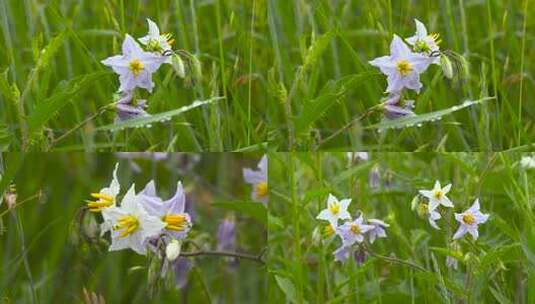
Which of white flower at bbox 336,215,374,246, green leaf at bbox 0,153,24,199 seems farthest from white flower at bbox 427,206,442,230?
green leaf at bbox 0,153,24,199

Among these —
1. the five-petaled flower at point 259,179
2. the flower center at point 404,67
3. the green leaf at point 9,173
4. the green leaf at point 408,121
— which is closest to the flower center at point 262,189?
the five-petaled flower at point 259,179

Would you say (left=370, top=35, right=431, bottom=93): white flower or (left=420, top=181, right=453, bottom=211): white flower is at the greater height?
(left=370, top=35, right=431, bottom=93): white flower

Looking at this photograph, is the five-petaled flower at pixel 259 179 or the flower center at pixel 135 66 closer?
the flower center at pixel 135 66

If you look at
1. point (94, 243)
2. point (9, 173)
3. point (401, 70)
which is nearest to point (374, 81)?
point (401, 70)

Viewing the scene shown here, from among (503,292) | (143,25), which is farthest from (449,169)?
(143,25)

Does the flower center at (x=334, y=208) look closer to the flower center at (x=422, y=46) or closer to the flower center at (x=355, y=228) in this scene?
the flower center at (x=355, y=228)

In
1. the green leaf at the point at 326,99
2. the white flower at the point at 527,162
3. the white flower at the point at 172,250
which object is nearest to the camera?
the white flower at the point at 172,250

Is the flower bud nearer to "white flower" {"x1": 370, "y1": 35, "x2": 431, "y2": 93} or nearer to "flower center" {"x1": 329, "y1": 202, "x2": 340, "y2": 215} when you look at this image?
"white flower" {"x1": 370, "y1": 35, "x2": 431, "y2": 93}

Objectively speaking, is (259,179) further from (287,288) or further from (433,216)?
(433,216)
